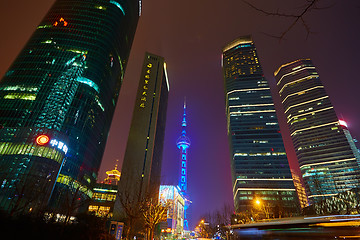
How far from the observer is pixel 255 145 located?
132 metres

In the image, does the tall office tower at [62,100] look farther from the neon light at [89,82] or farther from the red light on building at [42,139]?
the red light on building at [42,139]

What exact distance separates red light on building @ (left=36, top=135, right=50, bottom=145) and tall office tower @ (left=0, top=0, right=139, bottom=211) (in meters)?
0.22

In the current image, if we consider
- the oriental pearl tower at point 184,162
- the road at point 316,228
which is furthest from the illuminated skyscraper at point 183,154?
the road at point 316,228

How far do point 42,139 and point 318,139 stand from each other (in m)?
199

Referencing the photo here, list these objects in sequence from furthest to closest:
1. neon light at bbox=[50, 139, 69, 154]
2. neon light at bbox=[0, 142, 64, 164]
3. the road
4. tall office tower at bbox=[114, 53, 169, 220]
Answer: tall office tower at bbox=[114, 53, 169, 220]
neon light at bbox=[50, 139, 69, 154]
neon light at bbox=[0, 142, 64, 164]
the road

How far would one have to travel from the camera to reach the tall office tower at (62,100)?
152ft

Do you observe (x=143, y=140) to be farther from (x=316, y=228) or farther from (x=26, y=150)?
(x=316, y=228)

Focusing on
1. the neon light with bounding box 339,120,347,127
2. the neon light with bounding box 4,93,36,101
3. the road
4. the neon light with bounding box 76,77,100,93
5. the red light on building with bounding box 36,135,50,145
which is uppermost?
the neon light with bounding box 339,120,347,127

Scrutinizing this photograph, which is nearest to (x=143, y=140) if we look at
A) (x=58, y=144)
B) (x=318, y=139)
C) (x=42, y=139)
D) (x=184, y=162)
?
(x=58, y=144)

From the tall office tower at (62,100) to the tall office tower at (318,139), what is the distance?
153790 millimetres

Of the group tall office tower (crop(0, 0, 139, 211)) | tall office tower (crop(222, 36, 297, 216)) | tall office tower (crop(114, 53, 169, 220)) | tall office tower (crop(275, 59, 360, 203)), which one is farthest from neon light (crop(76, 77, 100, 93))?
tall office tower (crop(275, 59, 360, 203))

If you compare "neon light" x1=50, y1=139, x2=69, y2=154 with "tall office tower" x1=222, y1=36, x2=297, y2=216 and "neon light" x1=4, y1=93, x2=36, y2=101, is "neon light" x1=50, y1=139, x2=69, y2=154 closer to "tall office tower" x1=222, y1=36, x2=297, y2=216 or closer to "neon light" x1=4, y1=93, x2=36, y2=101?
"neon light" x1=4, y1=93, x2=36, y2=101

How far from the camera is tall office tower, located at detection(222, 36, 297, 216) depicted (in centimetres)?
11656

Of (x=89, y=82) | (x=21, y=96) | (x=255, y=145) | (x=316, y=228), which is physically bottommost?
(x=316, y=228)
